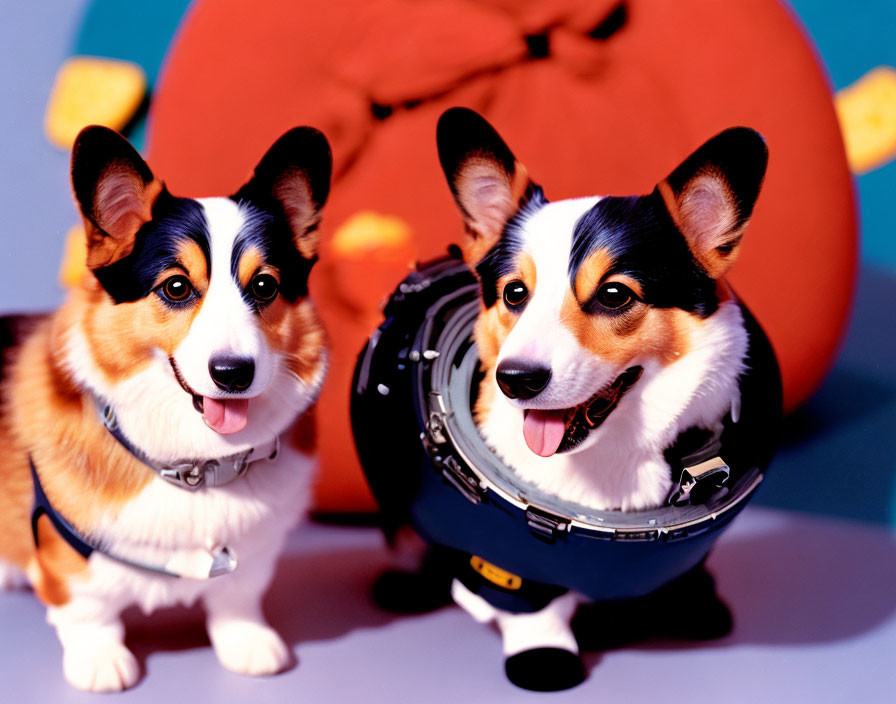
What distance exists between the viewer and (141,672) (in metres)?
1.20

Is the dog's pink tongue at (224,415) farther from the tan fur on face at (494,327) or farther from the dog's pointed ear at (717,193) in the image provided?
the dog's pointed ear at (717,193)

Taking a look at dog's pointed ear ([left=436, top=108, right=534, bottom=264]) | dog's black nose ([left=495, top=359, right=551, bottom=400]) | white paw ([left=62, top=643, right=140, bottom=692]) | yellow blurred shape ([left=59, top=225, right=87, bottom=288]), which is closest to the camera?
dog's black nose ([left=495, top=359, right=551, bottom=400])

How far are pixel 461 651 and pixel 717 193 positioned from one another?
0.65 meters

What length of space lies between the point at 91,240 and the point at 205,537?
337 millimetres

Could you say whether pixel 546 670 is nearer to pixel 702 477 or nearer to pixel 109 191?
pixel 702 477

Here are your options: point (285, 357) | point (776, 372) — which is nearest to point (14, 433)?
point (285, 357)

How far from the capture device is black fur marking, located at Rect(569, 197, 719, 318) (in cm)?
98

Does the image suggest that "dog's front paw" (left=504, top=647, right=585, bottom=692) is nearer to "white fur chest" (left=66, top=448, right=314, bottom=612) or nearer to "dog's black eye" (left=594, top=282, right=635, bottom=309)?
"white fur chest" (left=66, top=448, right=314, bottom=612)

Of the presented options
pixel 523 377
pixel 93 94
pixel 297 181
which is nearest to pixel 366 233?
pixel 297 181

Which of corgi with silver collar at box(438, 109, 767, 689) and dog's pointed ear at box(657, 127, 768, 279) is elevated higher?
dog's pointed ear at box(657, 127, 768, 279)

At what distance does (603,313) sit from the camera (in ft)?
3.21

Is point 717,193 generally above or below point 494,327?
above

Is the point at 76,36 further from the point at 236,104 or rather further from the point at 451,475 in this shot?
the point at 451,475

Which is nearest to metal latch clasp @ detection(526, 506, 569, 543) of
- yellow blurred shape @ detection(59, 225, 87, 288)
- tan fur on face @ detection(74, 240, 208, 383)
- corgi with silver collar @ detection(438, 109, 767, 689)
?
corgi with silver collar @ detection(438, 109, 767, 689)
